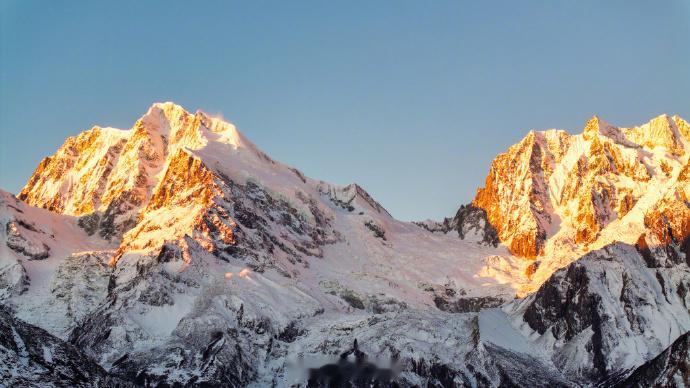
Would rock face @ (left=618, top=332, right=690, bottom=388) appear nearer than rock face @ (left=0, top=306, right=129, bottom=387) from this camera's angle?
No

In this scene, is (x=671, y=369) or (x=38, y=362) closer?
(x=38, y=362)

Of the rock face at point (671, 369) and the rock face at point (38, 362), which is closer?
the rock face at point (38, 362)

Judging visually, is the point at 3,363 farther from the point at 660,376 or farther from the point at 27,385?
the point at 660,376

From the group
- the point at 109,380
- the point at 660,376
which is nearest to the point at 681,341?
the point at 660,376

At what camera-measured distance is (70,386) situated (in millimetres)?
124062

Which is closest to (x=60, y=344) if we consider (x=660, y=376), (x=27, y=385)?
(x=27, y=385)

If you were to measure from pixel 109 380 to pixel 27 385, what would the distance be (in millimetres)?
21415

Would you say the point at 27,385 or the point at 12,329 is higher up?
the point at 12,329

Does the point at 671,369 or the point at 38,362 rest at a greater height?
the point at 38,362

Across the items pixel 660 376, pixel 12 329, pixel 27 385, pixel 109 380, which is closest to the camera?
pixel 27 385

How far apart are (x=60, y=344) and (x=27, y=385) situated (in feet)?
53.8

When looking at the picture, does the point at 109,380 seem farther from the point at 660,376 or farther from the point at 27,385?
the point at 660,376

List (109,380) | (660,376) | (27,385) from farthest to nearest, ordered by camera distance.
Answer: (660,376)
(109,380)
(27,385)

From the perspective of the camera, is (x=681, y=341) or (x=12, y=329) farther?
(x=681, y=341)
